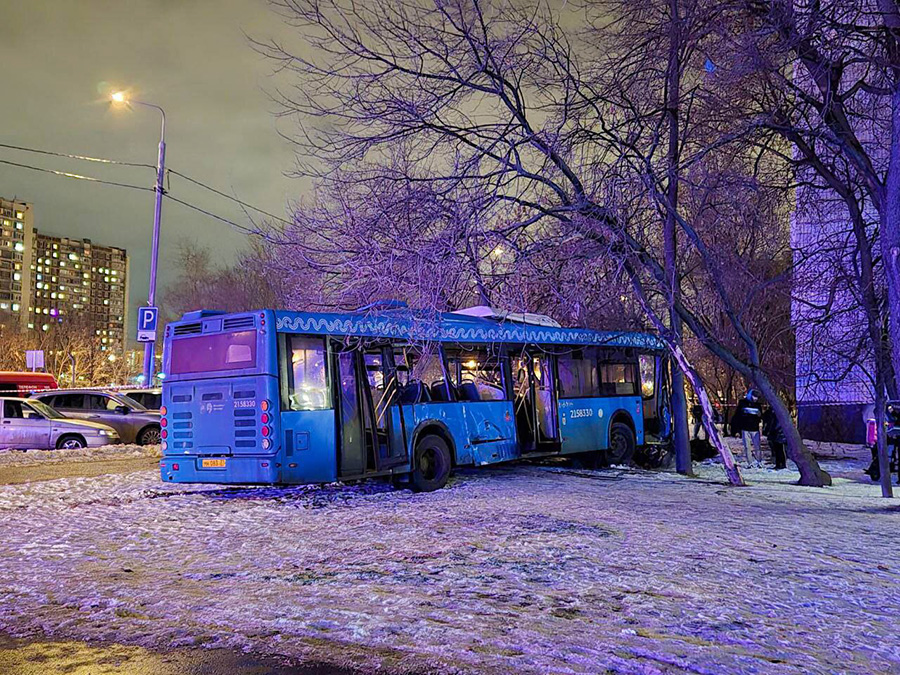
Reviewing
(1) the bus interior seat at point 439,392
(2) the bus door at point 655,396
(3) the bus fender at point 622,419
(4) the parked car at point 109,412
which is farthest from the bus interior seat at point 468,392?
(4) the parked car at point 109,412

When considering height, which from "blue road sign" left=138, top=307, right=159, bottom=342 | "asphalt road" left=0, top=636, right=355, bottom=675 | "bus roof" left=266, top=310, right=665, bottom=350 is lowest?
"asphalt road" left=0, top=636, right=355, bottom=675

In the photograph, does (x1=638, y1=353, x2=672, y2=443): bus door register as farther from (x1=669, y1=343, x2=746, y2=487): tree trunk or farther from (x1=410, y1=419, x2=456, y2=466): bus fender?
(x1=410, y1=419, x2=456, y2=466): bus fender

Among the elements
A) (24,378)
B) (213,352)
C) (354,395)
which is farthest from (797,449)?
(24,378)

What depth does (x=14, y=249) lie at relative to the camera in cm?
15800

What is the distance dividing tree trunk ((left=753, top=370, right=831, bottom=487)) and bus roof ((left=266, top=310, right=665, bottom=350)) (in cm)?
338

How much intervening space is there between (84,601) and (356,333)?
7023mm

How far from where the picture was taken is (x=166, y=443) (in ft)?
41.8

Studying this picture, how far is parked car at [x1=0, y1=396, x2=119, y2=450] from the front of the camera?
2116cm

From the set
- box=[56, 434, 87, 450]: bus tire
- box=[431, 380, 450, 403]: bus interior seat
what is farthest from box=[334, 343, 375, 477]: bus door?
box=[56, 434, 87, 450]: bus tire

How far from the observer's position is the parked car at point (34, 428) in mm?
21156

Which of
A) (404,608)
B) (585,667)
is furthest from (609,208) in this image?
(585,667)

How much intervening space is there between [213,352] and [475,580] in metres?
6.97

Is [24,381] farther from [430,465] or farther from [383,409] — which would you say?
[383,409]

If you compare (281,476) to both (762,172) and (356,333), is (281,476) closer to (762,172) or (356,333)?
(356,333)
